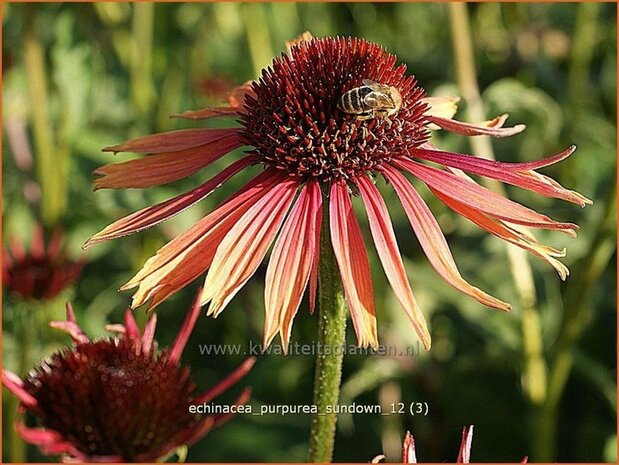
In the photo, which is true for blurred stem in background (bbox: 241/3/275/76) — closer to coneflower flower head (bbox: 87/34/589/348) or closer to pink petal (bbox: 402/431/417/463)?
coneflower flower head (bbox: 87/34/589/348)

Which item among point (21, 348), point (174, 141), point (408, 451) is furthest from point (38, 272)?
point (408, 451)

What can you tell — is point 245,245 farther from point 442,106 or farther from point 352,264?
point 442,106

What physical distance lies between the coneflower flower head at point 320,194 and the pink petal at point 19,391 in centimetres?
13

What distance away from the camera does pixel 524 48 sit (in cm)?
178

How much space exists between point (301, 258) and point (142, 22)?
3.06 feet

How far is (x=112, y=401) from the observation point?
2.46 ft

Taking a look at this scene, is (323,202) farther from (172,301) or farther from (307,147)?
(172,301)

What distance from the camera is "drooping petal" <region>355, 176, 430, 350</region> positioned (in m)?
0.68

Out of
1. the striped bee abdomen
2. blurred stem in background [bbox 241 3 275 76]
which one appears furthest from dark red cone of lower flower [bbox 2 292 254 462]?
blurred stem in background [bbox 241 3 275 76]

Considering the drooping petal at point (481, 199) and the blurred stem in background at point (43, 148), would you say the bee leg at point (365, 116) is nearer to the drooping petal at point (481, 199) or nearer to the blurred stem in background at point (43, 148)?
the drooping petal at point (481, 199)

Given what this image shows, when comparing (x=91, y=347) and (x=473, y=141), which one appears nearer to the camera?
(x=91, y=347)

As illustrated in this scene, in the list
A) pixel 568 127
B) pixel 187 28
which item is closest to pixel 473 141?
pixel 568 127

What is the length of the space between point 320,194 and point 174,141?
0.21 meters

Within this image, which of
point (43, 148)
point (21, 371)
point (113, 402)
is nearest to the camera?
point (113, 402)
